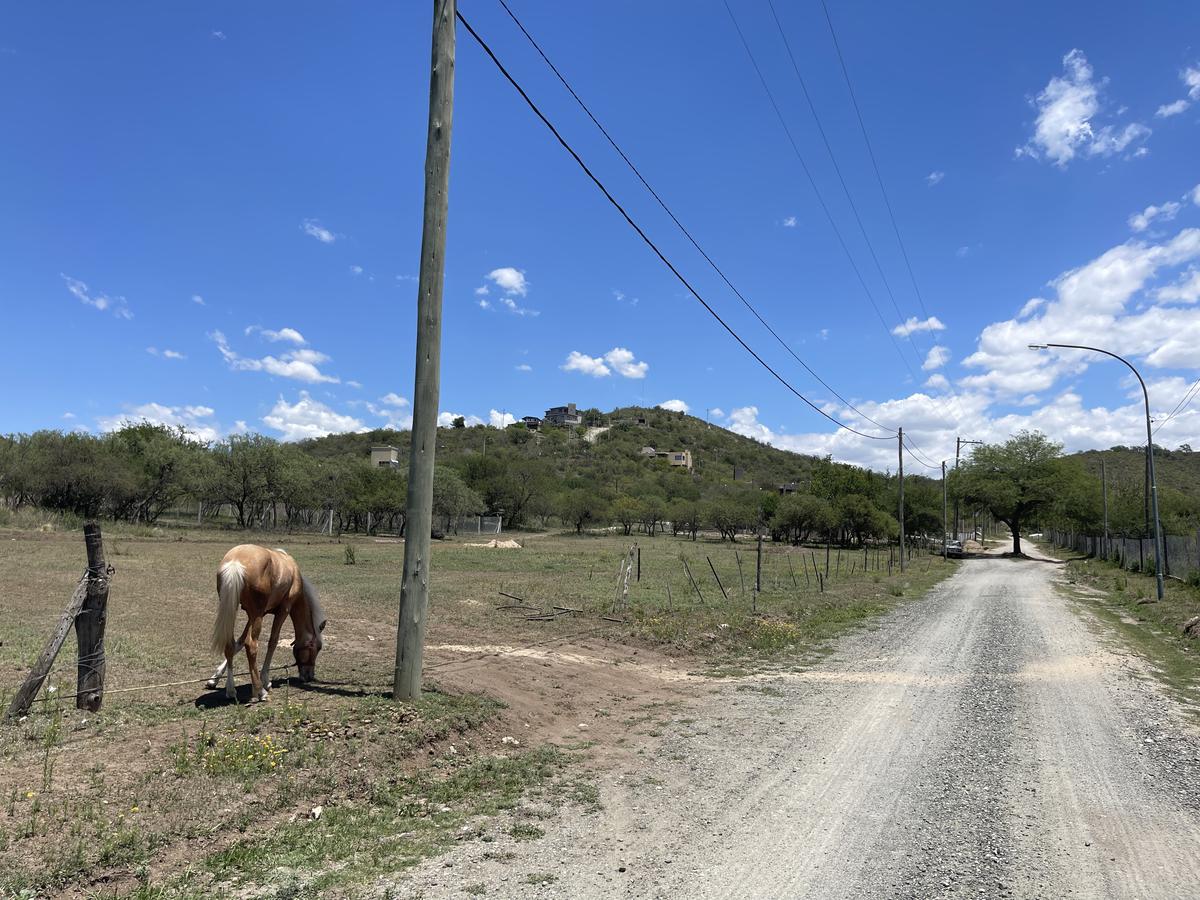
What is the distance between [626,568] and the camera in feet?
58.4

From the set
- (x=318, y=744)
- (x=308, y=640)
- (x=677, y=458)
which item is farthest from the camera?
(x=677, y=458)

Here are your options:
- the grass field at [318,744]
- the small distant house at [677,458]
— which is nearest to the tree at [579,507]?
the small distant house at [677,458]

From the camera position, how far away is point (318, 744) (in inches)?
237

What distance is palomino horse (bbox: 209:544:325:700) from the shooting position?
687cm

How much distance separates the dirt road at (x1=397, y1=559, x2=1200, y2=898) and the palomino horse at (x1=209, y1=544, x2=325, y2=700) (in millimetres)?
3612

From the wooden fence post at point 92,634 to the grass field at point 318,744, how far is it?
209mm

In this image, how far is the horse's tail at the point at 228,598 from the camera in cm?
679

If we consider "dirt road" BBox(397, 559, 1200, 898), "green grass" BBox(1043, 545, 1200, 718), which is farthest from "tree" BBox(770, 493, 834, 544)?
"dirt road" BBox(397, 559, 1200, 898)

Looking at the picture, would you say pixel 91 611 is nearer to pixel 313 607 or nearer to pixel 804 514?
pixel 313 607

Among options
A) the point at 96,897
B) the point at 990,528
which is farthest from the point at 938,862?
the point at 990,528

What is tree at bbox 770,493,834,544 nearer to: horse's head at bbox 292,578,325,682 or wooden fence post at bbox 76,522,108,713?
horse's head at bbox 292,578,325,682

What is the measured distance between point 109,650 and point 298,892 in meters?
8.09

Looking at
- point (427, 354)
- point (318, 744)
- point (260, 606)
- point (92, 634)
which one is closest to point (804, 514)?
point (427, 354)

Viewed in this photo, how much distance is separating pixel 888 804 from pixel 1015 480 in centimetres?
7076
